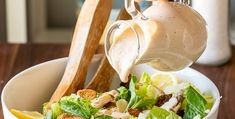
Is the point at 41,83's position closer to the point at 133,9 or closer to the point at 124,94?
the point at 124,94

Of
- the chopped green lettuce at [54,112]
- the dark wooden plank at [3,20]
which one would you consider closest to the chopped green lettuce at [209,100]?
the chopped green lettuce at [54,112]

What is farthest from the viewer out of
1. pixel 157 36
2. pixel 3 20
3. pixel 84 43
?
pixel 3 20

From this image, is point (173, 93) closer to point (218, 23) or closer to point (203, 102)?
point (203, 102)

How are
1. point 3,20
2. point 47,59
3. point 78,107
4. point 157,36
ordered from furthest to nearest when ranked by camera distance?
1. point 3,20
2. point 47,59
3. point 78,107
4. point 157,36

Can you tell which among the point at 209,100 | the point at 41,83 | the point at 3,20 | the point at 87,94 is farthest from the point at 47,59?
the point at 3,20

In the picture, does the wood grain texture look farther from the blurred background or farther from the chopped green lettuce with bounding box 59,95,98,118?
the blurred background

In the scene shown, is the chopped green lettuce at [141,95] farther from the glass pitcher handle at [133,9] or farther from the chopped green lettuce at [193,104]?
the glass pitcher handle at [133,9]
